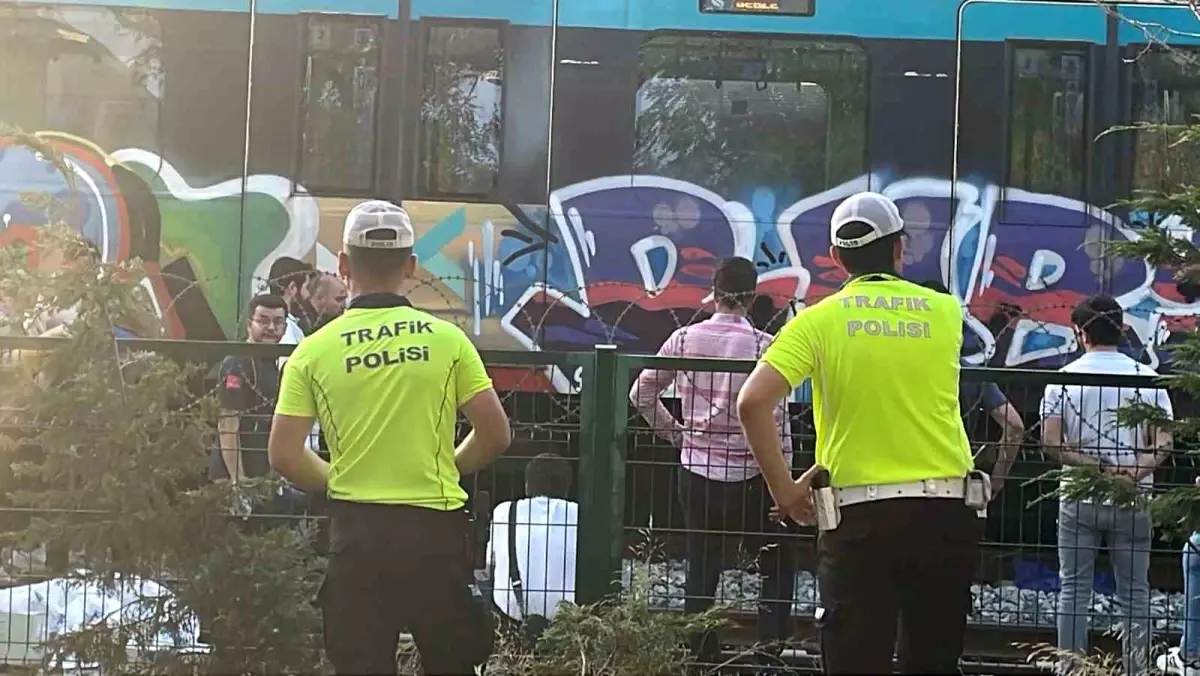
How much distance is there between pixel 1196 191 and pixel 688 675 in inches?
100

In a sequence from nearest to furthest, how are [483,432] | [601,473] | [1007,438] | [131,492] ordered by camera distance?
1. [483,432]
2. [131,492]
3. [601,473]
4. [1007,438]

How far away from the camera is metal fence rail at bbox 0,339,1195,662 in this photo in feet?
17.5

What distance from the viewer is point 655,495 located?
18.4ft

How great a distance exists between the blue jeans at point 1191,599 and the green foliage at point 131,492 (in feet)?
10.9

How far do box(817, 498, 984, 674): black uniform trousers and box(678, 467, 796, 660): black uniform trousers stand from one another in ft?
5.62

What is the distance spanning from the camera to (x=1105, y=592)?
6.20m

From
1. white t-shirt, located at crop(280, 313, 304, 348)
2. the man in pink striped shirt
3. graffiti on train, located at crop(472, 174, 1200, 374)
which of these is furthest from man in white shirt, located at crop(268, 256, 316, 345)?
the man in pink striped shirt

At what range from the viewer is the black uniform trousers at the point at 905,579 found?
12.1ft

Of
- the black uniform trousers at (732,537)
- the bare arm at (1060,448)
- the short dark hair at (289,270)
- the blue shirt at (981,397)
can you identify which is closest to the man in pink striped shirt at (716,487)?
the black uniform trousers at (732,537)

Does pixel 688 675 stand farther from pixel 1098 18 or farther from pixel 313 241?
pixel 1098 18

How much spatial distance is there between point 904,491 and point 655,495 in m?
2.00

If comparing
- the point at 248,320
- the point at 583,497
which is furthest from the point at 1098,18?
the point at 248,320

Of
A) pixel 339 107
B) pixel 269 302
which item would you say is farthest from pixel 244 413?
pixel 339 107

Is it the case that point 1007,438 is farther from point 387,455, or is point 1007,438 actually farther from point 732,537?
point 387,455
